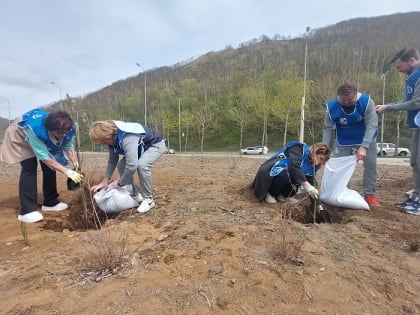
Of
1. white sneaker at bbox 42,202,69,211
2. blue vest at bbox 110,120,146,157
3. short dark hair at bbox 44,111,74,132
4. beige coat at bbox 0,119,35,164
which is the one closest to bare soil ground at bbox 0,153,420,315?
white sneaker at bbox 42,202,69,211

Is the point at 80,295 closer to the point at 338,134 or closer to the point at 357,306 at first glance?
the point at 357,306

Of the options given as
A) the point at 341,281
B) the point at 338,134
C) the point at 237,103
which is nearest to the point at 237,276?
the point at 341,281

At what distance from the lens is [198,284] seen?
182cm

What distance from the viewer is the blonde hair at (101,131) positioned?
3266mm

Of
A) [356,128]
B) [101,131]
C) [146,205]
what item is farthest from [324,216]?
[101,131]

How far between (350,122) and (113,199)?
2864mm

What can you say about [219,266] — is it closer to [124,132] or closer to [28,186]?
[124,132]

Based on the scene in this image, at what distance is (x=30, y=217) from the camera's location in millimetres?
3275

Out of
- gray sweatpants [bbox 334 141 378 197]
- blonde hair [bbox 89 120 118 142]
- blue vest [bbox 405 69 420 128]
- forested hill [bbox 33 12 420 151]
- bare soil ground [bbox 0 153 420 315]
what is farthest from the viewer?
forested hill [bbox 33 12 420 151]

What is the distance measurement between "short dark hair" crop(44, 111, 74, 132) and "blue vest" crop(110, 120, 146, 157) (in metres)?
0.52

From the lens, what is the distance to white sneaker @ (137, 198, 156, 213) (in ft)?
11.4

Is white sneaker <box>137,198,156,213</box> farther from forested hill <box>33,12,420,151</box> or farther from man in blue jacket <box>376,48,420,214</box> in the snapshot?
forested hill <box>33,12,420,151</box>

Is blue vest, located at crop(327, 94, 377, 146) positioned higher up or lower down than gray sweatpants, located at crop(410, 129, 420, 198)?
higher up

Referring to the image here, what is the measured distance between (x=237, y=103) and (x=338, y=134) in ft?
124
